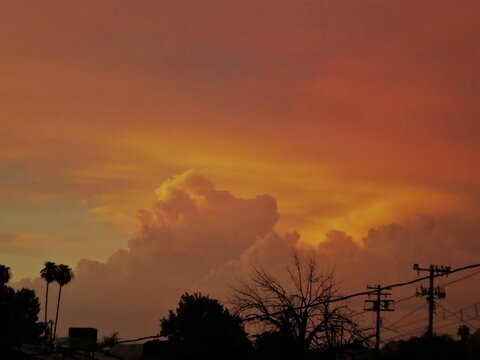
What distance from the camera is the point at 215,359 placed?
68688 millimetres

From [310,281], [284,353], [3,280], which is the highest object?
[3,280]

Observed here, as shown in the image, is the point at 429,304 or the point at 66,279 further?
the point at 66,279

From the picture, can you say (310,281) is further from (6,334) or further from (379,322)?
(379,322)

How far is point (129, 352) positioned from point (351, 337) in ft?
249

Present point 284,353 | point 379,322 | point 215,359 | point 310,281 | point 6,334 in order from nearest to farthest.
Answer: point 284,353
point 310,281
point 6,334
point 215,359
point 379,322

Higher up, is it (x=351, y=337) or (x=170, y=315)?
(x=170, y=315)

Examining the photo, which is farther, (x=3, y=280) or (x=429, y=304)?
(x=3, y=280)

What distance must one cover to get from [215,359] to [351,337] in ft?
86.9

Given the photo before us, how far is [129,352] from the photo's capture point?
115 metres

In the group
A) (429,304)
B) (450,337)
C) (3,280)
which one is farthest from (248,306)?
(3,280)

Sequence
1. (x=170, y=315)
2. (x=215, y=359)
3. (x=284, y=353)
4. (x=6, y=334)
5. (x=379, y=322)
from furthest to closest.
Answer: (x=170, y=315) → (x=379, y=322) → (x=215, y=359) → (x=6, y=334) → (x=284, y=353)

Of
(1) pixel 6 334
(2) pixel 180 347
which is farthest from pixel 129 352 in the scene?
(1) pixel 6 334

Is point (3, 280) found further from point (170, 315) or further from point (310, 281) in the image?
point (310, 281)

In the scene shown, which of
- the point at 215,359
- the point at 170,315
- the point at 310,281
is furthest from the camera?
the point at 170,315
